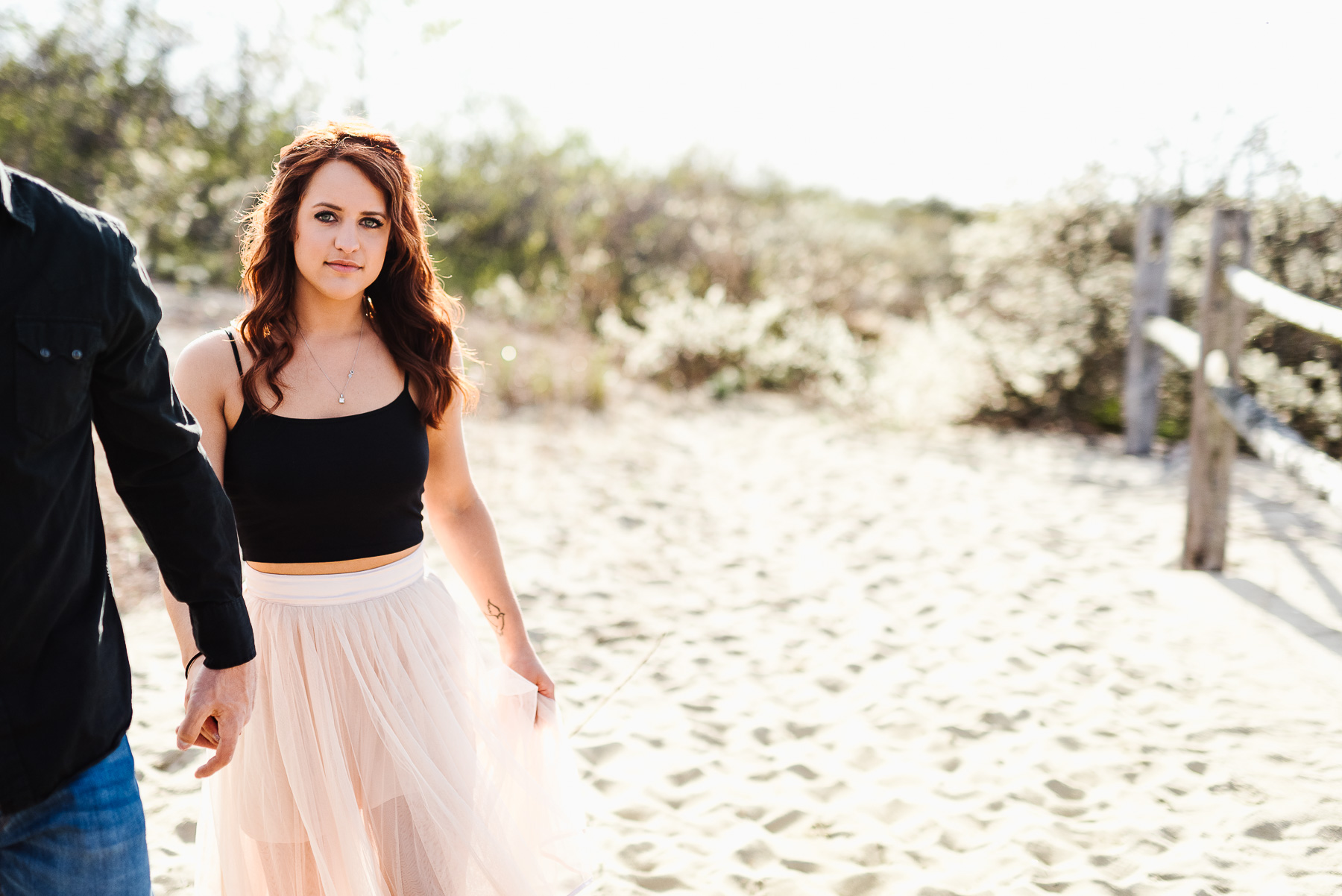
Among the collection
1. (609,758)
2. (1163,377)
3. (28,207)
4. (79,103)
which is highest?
(79,103)

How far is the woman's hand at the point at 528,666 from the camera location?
1959 millimetres

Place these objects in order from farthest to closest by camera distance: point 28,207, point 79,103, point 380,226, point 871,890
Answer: point 79,103 < point 871,890 < point 380,226 < point 28,207

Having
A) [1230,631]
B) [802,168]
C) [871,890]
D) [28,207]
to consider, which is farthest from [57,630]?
[802,168]

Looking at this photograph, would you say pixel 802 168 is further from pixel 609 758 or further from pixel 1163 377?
pixel 609 758

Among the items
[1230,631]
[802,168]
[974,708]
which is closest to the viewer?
[974,708]

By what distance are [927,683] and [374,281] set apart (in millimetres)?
2832

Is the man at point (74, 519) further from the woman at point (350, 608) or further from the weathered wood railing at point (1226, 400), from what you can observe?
the weathered wood railing at point (1226, 400)

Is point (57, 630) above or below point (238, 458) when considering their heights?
below

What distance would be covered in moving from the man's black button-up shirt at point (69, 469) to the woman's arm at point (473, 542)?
2.40 feet

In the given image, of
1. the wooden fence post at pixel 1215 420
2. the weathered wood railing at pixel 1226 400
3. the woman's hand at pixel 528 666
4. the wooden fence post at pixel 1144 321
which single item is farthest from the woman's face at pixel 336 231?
the wooden fence post at pixel 1144 321

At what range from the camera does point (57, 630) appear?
1103 millimetres

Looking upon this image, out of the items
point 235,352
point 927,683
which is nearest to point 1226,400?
point 927,683

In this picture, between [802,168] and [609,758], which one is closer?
[609,758]

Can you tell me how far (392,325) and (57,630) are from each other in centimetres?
96
